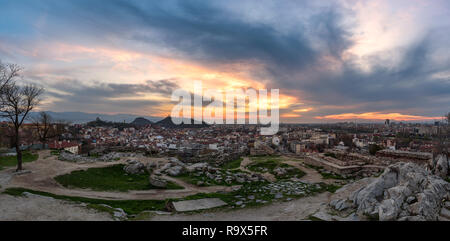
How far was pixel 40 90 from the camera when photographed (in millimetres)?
17609

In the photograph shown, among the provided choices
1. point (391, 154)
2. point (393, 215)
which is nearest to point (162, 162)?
point (393, 215)

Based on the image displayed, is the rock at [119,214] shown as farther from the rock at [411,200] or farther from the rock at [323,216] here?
the rock at [411,200]

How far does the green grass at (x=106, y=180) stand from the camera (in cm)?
1523

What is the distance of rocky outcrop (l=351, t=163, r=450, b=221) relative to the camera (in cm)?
820

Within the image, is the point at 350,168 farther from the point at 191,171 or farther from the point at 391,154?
the point at 191,171

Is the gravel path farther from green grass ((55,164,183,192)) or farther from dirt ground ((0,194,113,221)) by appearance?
green grass ((55,164,183,192))

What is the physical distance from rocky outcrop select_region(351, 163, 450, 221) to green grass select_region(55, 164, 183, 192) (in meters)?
13.0

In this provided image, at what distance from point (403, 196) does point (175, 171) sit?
57.8 feet

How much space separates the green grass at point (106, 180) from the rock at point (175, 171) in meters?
2.19

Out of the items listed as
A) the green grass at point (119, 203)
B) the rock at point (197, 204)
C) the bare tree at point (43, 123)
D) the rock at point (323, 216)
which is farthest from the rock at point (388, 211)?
the bare tree at point (43, 123)

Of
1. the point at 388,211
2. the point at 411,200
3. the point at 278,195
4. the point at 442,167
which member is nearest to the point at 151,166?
the point at 278,195
